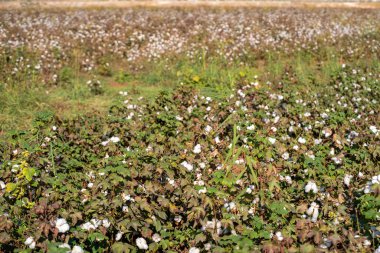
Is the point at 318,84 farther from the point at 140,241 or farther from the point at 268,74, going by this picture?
the point at 140,241

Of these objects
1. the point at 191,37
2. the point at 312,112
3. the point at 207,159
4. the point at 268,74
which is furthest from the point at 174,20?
the point at 207,159

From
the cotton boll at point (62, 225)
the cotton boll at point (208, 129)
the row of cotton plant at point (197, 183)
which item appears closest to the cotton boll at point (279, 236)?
the row of cotton plant at point (197, 183)

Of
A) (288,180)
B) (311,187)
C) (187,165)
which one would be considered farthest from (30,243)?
(288,180)

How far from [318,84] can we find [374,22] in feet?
32.9

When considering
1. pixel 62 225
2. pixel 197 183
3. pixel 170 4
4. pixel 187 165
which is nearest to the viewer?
pixel 62 225

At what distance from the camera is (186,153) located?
5.02 meters

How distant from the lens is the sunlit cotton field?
11.5 ft

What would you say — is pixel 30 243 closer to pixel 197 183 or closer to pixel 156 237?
pixel 156 237

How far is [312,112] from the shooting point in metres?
6.62

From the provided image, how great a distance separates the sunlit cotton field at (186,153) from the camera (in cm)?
350

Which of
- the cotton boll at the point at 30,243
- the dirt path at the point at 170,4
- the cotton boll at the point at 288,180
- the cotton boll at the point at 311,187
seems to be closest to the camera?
the cotton boll at the point at 30,243

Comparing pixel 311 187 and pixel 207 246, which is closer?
pixel 207 246

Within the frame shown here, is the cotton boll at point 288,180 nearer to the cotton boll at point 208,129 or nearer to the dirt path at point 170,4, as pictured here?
the cotton boll at point 208,129

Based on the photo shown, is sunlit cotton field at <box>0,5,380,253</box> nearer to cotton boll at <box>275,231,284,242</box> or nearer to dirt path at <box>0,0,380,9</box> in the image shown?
cotton boll at <box>275,231,284,242</box>
